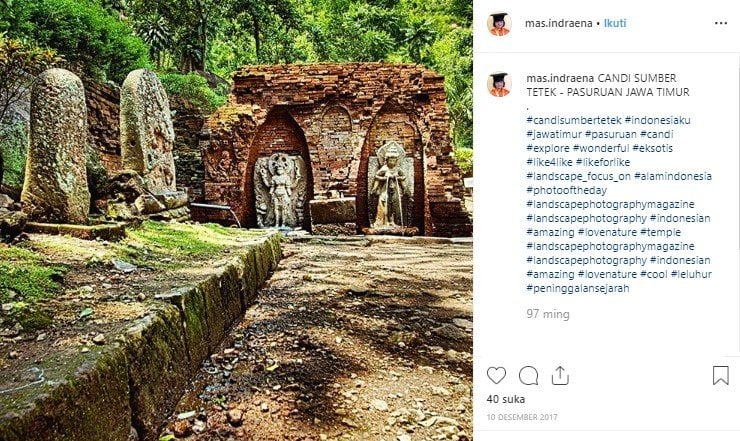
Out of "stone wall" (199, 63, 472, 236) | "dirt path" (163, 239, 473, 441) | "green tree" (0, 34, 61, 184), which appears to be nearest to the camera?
"dirt path" (163, 239, 473, 441)

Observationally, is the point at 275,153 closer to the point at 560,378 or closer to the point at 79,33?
the point at 79,33

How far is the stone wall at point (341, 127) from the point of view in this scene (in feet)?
20.7

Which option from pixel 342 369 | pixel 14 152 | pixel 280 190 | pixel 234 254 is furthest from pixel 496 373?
pixel 280 190

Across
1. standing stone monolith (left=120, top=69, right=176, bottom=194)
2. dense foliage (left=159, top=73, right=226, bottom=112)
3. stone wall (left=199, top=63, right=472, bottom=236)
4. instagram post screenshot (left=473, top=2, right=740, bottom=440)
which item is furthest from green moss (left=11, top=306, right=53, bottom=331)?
dense foliage (left=159, top=73, right=226, bottom=112)

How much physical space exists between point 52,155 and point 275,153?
184 inches

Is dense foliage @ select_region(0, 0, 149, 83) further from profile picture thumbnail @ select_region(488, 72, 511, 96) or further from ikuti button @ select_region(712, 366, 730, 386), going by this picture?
ikuti button @ select_region(712, 366, 730, 386)

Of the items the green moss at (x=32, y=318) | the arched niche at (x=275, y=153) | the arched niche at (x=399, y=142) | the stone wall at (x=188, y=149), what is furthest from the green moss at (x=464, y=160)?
the green moss at (x=32, y=318)

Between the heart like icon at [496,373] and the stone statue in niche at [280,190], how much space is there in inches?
223

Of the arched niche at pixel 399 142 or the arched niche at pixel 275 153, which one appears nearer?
the arched niche at pixel 399 142

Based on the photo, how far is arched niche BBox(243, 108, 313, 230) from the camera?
255 inches

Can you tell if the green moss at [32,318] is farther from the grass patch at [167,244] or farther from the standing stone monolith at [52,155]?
the standing stone monolith at [52,155]

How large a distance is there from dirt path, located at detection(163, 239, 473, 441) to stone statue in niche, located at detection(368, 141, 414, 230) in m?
3.81

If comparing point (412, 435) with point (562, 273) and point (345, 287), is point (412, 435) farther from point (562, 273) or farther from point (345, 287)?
point (345, 287)

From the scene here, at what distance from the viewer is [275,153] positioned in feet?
21.6
